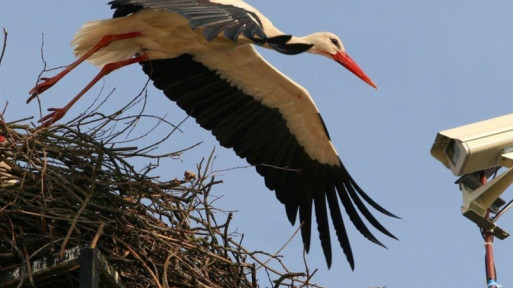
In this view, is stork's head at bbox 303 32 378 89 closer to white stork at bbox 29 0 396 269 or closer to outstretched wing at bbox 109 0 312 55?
white stork at bbox 29 0 396 269

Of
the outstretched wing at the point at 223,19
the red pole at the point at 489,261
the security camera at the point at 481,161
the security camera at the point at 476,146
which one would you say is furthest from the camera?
the outstretched wing at the point at 223,19

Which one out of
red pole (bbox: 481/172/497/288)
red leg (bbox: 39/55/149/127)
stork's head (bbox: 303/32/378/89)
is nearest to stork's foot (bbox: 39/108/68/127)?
red leg (bbox: 39/55/149/127)

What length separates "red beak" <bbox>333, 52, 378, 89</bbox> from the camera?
984 cm

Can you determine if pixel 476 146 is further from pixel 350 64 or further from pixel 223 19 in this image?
pixel 350 64

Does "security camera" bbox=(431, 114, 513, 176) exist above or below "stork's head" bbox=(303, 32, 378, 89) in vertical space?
below

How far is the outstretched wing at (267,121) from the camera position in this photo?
9.55 metres

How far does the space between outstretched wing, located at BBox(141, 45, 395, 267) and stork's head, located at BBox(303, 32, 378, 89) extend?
39cm

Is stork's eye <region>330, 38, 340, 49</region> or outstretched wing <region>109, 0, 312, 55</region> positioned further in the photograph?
stork's eye <region>330, 38, 340, 49</region>

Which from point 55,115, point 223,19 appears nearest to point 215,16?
point 223,19

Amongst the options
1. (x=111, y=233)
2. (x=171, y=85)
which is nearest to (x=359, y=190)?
(x=171, y=85)

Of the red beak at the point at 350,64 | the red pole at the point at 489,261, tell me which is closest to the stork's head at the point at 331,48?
the red beak at the point at 350,64

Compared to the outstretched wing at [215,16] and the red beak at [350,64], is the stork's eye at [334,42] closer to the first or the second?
the red beak at [350,64]

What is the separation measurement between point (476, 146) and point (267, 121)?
271 centimetres

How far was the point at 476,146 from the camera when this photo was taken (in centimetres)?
737
